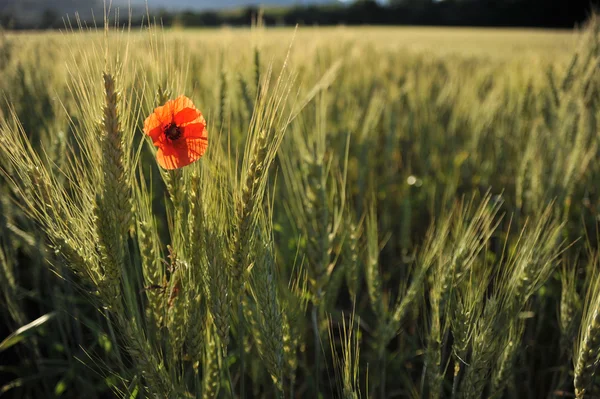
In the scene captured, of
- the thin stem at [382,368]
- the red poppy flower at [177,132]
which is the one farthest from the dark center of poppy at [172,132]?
the thin stem at [382,368]

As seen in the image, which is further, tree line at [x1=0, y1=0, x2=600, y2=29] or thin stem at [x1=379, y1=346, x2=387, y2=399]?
tree line at [x1=0, y1=0, x2=600, y2=29]

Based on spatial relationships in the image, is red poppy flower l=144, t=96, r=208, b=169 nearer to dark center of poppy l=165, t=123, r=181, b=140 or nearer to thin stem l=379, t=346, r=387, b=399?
dark center of poppy l=165, t=123, r=181, b=140

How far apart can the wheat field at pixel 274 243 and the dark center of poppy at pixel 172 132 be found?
7 centimetres

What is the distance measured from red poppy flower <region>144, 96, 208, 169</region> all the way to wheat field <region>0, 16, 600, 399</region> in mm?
52

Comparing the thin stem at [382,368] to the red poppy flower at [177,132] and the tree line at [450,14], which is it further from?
the tree line at [450,14]

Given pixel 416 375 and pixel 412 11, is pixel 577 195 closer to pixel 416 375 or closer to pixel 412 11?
pixel 416 375

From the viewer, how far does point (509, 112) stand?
273 centimetres

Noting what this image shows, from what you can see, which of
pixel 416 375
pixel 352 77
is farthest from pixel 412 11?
pixel 416 375

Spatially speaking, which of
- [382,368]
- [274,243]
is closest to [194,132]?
[274,243]

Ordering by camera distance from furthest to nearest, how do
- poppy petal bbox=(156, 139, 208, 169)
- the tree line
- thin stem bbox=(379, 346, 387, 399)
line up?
the tree line < thin stem bbox=(379, 346, 387, 399) < poppy petal bbox=(156, 139, 208, 169)

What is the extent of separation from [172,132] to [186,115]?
0.04 meters

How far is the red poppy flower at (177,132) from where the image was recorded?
822mm

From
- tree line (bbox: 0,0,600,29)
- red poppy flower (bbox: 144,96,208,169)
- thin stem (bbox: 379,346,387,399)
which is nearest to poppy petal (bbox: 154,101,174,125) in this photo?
red poppy flower (bbox: 144,96,208,169)

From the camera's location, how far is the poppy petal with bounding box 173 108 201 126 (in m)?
0.85
